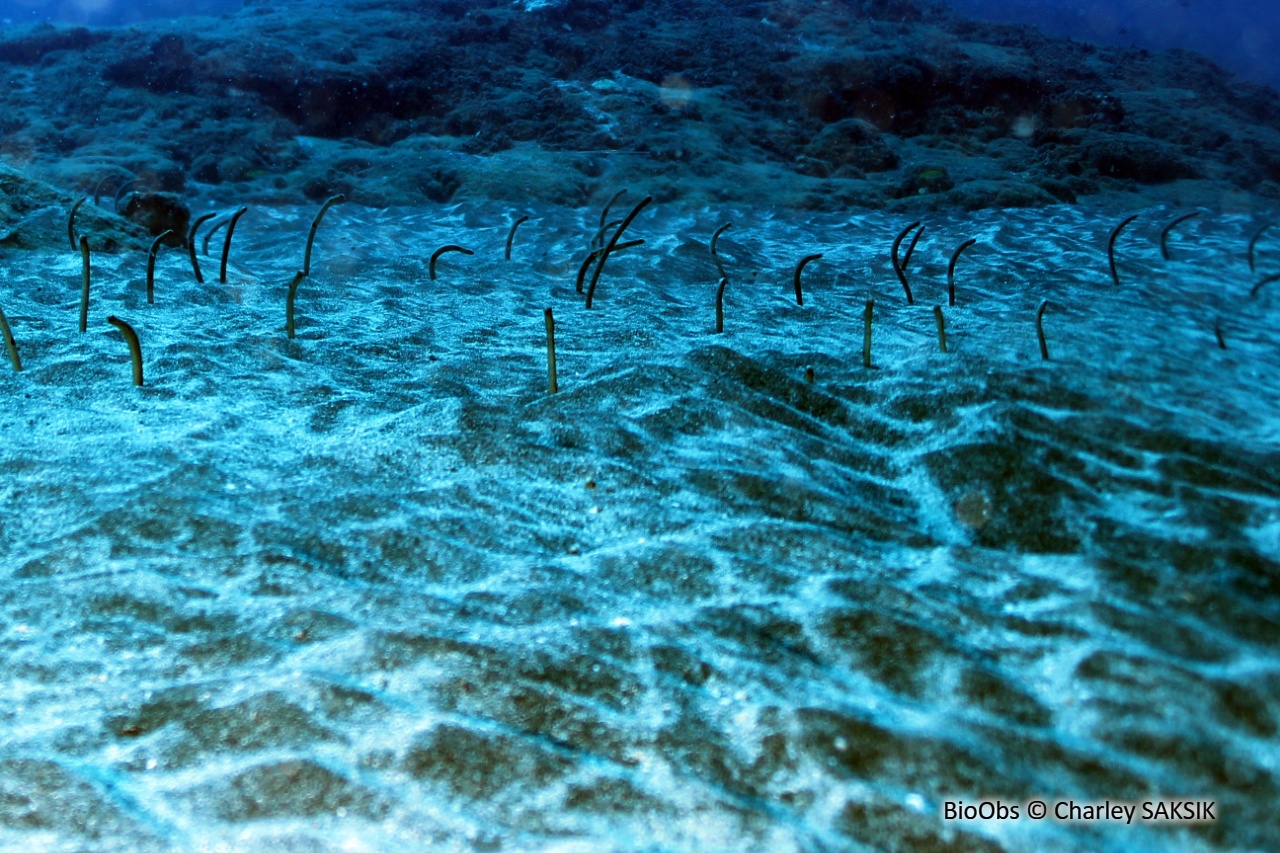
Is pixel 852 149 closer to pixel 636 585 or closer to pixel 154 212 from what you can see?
pixel 154 212

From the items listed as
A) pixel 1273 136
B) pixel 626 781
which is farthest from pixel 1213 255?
pixel 1273 136

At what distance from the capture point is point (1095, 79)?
46.1 feet

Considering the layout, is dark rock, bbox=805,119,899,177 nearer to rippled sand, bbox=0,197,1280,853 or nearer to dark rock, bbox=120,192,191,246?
rippled sand, bbox=0,197,1280,853

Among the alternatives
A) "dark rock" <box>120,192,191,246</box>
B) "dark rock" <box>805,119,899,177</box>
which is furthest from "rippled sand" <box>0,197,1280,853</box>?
"dark rock" <box>805,119,899,177</box>

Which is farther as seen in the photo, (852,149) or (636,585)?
(852,149)

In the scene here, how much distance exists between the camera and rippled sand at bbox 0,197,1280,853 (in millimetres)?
1437

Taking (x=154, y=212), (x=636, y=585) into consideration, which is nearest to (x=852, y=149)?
(x=154, y=212)

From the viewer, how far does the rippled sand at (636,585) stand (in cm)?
144

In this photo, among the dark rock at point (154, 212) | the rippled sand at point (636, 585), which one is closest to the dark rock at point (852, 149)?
the rippled sand at point (636, 585)

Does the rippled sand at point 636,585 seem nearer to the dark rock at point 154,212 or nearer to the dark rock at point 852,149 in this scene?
the dark rock at point 154,212

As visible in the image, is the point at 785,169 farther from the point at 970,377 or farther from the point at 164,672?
the point at 164,672

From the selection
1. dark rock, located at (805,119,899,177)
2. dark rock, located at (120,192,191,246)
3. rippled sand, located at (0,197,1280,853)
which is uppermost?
dark rock, located at (805,119,899,177)

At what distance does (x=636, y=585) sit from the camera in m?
2.10

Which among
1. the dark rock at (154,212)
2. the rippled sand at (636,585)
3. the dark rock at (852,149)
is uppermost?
the dark rock at (852,149)
